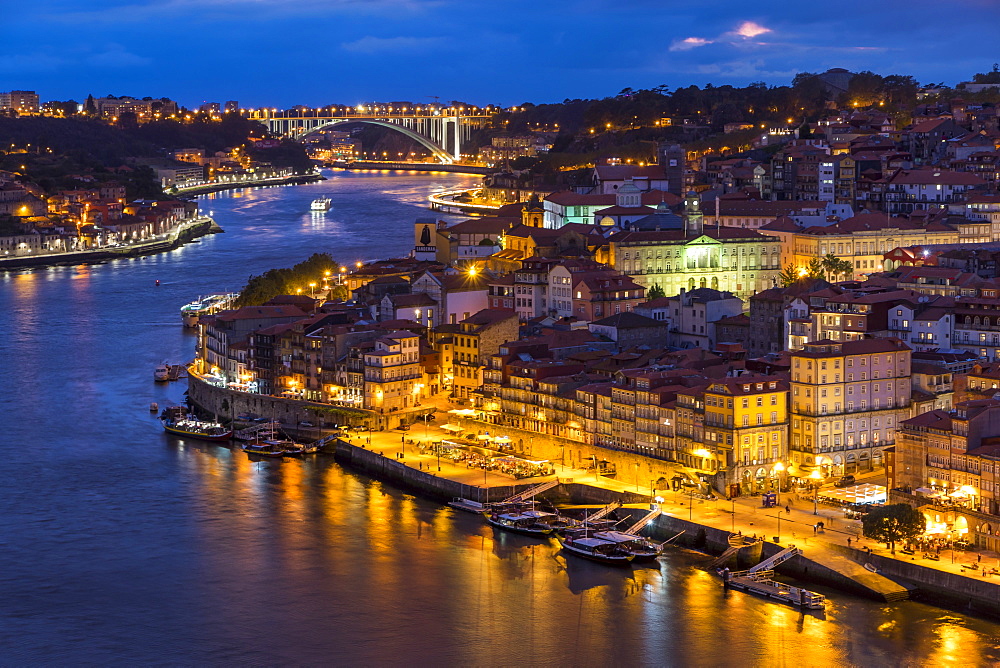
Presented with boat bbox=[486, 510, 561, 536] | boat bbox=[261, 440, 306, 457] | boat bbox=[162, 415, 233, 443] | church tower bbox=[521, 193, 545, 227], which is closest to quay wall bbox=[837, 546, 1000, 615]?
boat bbox=[486, 510, 561, 536]

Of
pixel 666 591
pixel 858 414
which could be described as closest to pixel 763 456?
pixel 858 414

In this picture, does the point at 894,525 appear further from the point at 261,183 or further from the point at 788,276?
the point at 261,183

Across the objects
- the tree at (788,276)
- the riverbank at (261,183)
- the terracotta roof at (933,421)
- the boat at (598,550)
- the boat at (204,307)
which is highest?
the riverbank at (261,183)

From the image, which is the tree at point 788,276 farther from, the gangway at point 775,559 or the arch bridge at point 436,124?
the arch bridge at point 436,124

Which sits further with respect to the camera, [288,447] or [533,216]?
[533,216]

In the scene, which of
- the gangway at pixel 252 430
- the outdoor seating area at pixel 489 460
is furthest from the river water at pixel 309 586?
the outdoor seating area at pixel 489 460

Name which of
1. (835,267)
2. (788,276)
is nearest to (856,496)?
(835,267)
